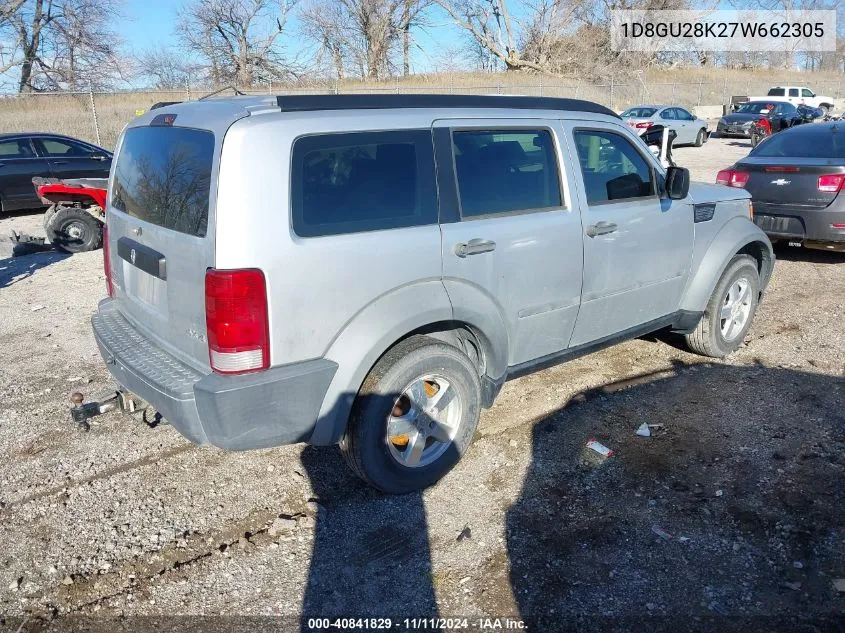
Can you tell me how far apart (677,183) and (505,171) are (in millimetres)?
1407

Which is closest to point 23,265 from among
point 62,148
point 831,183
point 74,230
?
point 74,230

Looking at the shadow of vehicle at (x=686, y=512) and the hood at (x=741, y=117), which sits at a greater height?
the hood at (x=741, y=117)

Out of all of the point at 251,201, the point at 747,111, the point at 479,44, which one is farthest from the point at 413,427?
the point at 479,44

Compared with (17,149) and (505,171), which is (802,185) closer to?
(505,171)

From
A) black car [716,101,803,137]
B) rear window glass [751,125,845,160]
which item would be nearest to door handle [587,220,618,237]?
rear window glass [751,125,845,160]

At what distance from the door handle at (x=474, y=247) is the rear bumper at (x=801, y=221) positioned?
221 inches

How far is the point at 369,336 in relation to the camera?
10.1 ft

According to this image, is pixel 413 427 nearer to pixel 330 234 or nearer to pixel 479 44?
pixel 330 234

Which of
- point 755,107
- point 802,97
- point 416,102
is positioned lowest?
point 416,102

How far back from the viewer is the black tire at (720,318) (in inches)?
197

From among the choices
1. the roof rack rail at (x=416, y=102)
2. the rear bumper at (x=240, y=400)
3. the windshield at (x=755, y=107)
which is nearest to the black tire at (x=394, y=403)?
the rear bumper at (x=240, y=400)

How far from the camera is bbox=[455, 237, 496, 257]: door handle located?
3.33 meters

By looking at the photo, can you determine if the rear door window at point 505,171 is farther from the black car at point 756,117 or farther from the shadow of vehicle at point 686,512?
the black car at point 756,117

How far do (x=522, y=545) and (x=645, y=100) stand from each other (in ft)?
141
